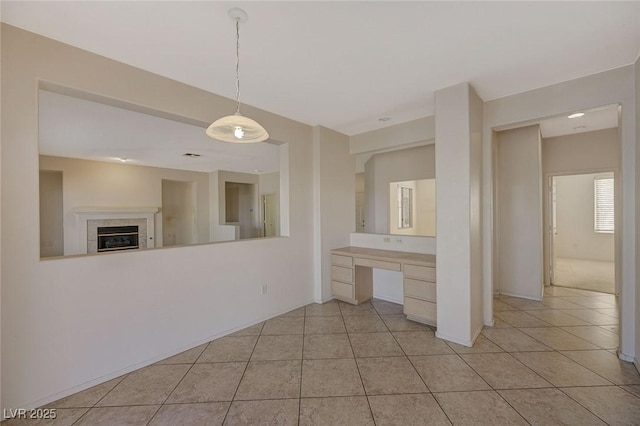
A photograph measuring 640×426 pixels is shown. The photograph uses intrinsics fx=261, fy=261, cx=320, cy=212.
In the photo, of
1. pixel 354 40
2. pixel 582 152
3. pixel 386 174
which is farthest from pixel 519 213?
pixel 354 40

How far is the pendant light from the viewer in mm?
1772

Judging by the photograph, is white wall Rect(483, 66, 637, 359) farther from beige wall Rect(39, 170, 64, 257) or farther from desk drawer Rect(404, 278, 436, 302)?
beige wall Rect(39, 170, 64, 257)

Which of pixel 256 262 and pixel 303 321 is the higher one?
pixel 256 262

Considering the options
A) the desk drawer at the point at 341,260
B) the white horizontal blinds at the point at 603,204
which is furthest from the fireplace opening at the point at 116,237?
the white horizontal blinds at the point at 603,204

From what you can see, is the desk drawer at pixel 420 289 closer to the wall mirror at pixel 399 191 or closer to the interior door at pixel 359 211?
the wall mirror at pixel 399 191

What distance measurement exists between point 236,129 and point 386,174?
3933mm

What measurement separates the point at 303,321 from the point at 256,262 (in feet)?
3.23

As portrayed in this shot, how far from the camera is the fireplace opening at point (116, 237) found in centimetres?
618

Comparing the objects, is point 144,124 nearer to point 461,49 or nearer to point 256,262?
point 256,262

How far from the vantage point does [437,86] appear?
9.18ft

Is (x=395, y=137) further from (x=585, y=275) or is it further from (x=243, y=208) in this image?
(x=243, y=208)

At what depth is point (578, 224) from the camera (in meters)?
7.16

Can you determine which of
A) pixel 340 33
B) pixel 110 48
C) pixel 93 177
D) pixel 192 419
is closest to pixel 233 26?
pixel 340 33

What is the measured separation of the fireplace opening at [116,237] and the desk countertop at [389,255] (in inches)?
202
